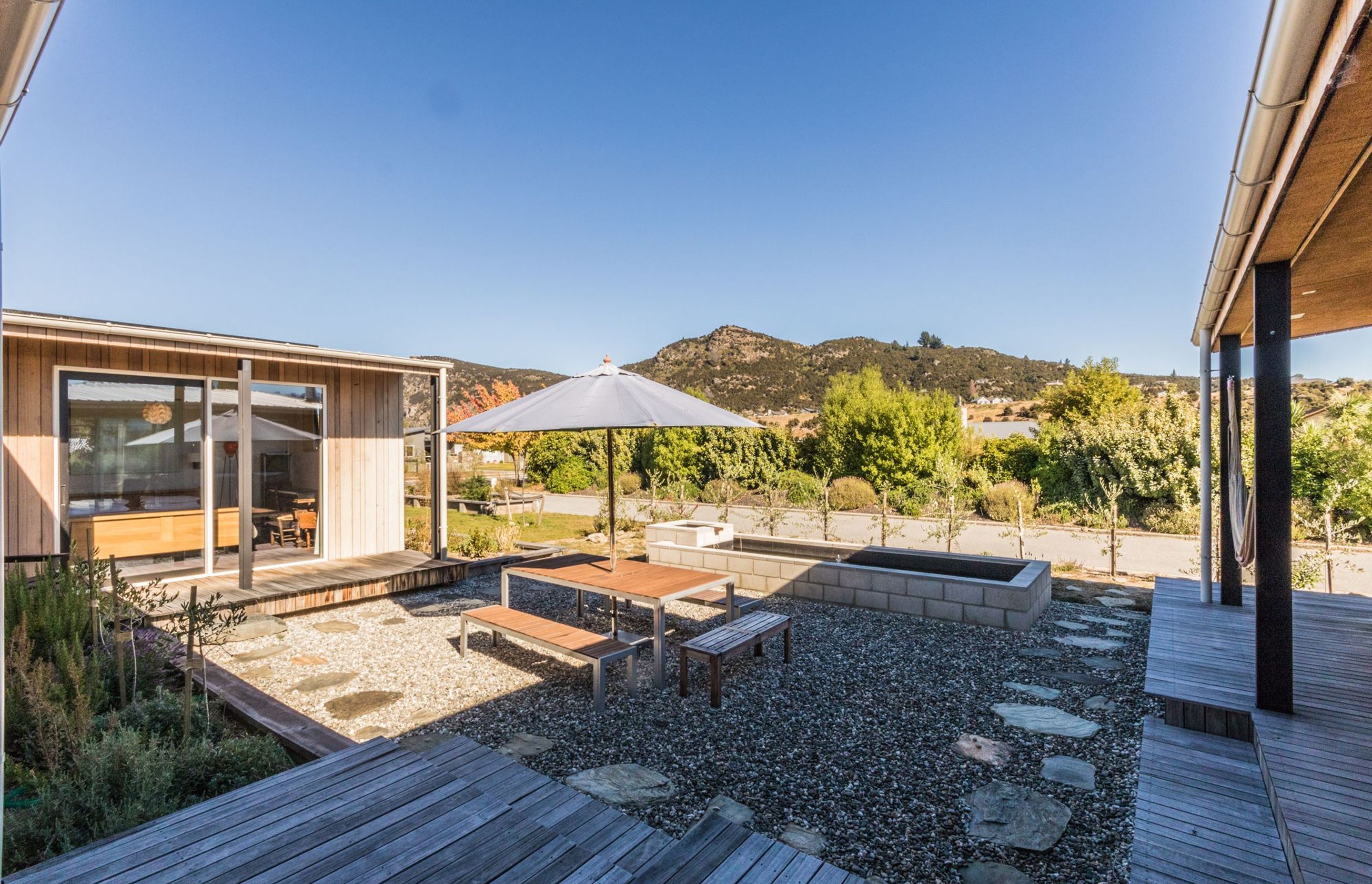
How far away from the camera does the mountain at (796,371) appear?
37938mm

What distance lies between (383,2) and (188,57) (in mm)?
2636

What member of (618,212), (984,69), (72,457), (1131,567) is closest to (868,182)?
(984,69)

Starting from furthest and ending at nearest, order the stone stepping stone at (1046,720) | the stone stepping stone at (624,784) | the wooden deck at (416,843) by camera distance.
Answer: the stone stepping stone at (1046,720) → the stone stepping stone at (624,784) → the wooden deck at (416,843)

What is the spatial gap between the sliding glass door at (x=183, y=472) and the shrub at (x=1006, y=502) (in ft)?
42.0

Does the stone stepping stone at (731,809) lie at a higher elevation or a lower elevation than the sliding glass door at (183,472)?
lower

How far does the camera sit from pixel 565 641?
4.35 meters

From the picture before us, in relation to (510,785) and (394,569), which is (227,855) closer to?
(510,785)

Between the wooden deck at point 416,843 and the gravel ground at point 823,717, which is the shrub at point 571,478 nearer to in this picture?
the gravel ground at point 823,717

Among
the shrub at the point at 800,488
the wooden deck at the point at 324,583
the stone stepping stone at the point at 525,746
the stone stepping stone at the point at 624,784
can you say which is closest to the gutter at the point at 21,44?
the stone stepping stone at the point at 624,784

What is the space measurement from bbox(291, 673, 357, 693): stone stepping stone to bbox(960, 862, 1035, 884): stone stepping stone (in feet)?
13.7

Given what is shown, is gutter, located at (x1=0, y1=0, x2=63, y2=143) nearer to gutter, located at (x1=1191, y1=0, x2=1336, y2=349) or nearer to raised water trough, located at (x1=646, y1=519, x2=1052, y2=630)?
gutter, located at (x1=1191, y1=0, x2=1336, y2=349)

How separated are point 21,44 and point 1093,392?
80.8ft

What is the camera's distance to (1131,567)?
8.54 meters

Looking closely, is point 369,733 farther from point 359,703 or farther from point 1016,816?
point 1016,816
